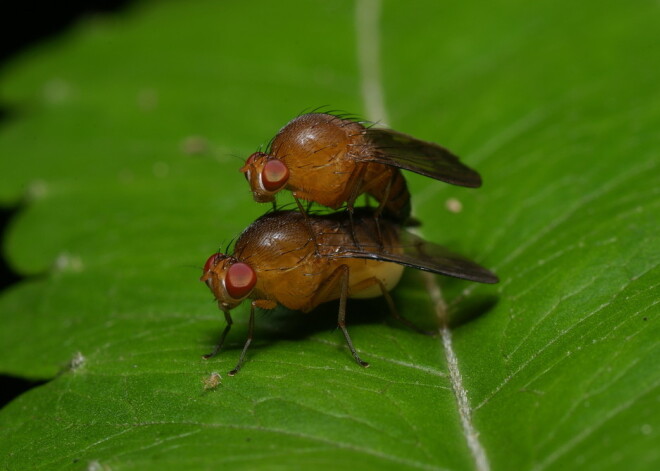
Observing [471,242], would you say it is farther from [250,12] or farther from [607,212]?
[250,12]

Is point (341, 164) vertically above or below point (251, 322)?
above

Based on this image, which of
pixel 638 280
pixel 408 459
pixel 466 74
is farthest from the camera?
pixel 466 74

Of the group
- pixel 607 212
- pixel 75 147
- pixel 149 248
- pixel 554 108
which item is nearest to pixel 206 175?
pixel 149 248

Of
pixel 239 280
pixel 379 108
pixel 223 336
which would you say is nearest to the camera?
pixel 239 280

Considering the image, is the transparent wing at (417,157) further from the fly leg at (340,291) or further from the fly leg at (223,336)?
the fly leg at (223,336)

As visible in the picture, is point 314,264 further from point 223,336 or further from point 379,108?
point 379,108

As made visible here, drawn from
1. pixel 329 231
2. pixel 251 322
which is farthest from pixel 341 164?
pixel 251 322

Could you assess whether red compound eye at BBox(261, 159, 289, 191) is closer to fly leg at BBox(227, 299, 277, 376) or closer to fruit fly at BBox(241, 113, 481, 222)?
fruit fly at BBox(241, 113, 481, 222)
